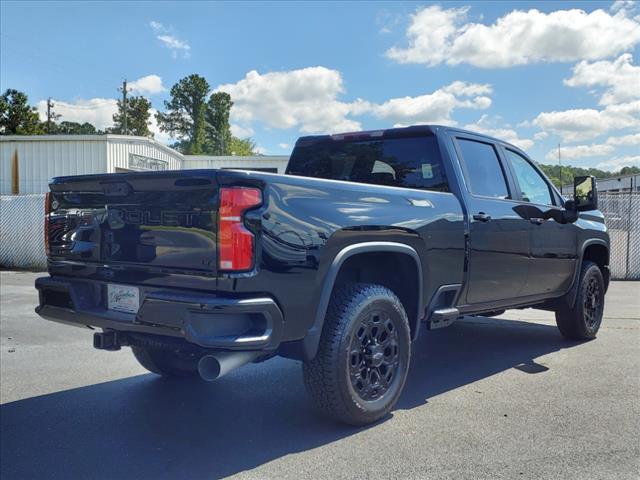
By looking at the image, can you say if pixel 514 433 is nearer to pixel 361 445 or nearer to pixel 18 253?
pixel 361 445

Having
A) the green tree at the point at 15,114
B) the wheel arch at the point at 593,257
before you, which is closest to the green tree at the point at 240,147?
the green tree at the point at 15,114

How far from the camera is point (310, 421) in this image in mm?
3902

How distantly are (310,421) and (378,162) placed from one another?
225 centimetres

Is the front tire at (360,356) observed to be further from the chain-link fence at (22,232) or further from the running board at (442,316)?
the chain-link fence at (22,232)

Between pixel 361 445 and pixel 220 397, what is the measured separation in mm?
1387

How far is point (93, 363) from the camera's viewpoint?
5.41 m

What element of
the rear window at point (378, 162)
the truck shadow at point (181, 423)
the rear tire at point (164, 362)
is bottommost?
the truck shadow at point (181, 423)

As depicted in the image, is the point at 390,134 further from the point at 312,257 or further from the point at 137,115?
the point at 137,115

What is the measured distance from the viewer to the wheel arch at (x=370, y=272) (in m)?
3.36

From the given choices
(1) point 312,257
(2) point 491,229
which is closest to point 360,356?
(1) point 312,257

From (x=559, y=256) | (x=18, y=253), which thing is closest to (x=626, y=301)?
(x=559, y=256)

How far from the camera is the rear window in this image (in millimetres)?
4637

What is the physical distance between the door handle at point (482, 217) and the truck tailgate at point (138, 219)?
236 cm

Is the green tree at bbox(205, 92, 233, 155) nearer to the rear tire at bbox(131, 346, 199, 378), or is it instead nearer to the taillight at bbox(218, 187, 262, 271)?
the rear tire at bbox(131, 346, 199, 378)
